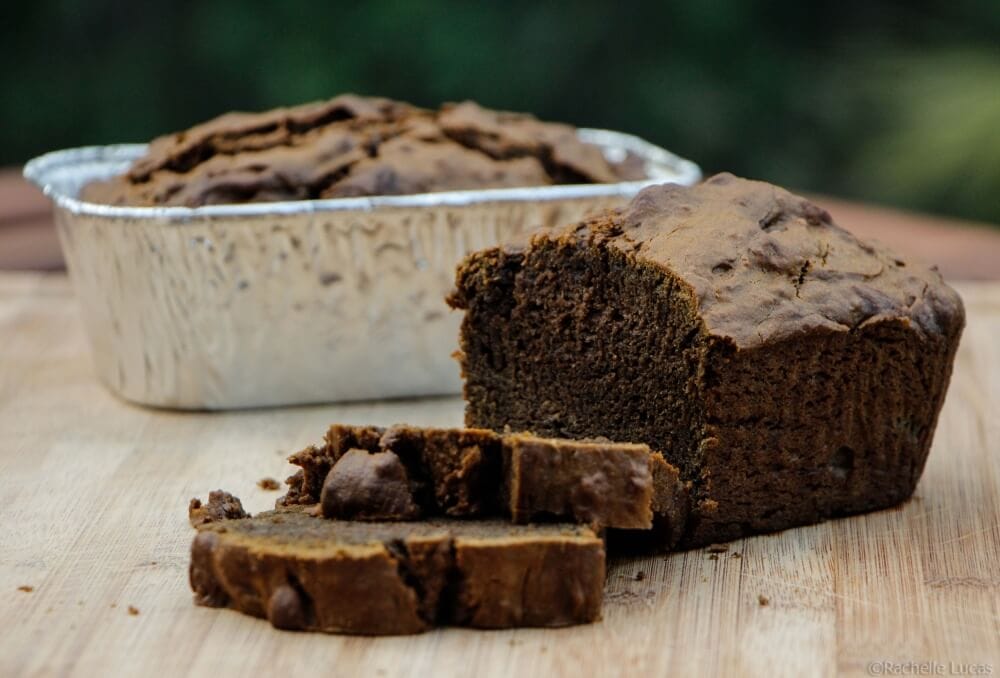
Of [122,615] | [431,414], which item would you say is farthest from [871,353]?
[122,615]

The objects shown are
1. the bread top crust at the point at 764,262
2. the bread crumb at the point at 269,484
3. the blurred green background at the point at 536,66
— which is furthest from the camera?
the blurred green background at the point at 536,66

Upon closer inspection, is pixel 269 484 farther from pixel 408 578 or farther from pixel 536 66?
pixel 536 66

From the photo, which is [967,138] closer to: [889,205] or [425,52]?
[889,205]

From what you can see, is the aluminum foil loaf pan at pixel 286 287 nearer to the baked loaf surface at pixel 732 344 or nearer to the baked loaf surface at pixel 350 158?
the baked loaf surface at pixel 350 158

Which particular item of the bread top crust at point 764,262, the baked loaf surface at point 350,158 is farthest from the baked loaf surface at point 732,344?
the baked loaf surface at point 350,158

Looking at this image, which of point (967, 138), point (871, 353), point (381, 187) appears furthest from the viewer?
point (967, 138)

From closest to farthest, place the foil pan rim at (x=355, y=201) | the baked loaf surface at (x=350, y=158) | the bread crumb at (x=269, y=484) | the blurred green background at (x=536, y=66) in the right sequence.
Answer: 1. the bread crumb at (x=269, y=484)
2. the foil pan rim at (x=355, y=201)
3. the baked loaf surface at (x=350, y=158)
4. the blurred green background at (x=536, y=66)
